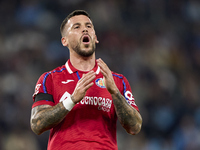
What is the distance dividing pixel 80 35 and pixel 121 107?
36.3 inches

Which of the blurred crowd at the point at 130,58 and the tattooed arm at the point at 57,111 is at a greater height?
the blurred crowd at the point at 130,58

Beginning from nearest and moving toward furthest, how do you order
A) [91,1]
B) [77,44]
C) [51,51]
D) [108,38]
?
[77,44] → [51,51] → [108,38] → [91,1]

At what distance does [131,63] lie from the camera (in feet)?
24.7

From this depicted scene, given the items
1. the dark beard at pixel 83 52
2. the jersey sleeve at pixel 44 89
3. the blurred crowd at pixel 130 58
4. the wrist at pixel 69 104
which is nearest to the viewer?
the wrist at pixel 69 104

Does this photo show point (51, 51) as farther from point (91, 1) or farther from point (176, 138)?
point (176, 138)

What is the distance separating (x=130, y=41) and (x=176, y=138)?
A: 8.84 feet

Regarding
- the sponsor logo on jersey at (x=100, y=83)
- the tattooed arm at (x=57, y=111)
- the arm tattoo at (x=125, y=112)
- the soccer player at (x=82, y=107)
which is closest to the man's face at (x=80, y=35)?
the soccer player at (x=82, y=107)

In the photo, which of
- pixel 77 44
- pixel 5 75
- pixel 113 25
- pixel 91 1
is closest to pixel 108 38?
pixel 113 25

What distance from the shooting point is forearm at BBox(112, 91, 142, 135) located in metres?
2.83

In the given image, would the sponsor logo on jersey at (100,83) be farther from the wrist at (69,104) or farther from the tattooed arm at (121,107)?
the wrist at (69,104)

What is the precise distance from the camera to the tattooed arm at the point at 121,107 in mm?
2799

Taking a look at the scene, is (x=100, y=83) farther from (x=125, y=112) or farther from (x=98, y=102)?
(x=125, y=112)

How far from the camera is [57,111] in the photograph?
2.75 m


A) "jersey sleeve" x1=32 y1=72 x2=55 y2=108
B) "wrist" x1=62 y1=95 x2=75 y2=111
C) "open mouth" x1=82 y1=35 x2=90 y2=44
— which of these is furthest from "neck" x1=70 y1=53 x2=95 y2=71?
"wrist" x1=62 y1=95 x2=75 y2=111
